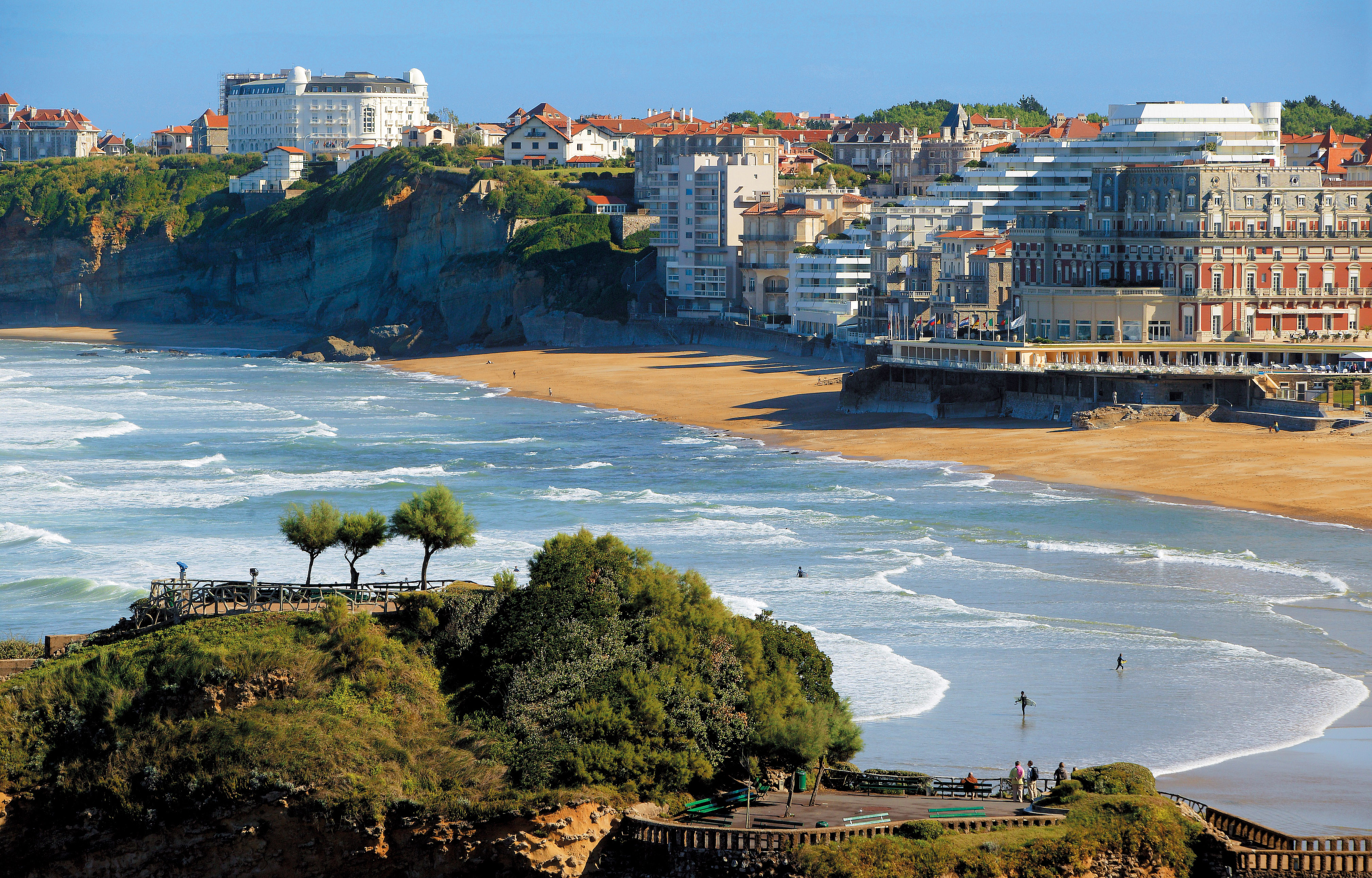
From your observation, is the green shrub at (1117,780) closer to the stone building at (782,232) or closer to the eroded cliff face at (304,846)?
the eroded cliff face at (304,846)

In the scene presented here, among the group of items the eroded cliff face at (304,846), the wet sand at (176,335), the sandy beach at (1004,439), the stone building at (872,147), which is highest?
the stone building at (872,147)

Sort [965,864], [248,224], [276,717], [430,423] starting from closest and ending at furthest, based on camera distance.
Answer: [965,864]
[276,717]
[430,423]
[248,224]

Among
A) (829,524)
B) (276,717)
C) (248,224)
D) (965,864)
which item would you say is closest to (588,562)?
(276,717)

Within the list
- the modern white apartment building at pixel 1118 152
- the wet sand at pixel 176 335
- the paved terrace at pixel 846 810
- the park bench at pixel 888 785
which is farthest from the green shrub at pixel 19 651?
the wet sand at pixel 176 335

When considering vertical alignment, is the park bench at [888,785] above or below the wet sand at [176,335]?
below

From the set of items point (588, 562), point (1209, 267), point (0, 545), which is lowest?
point (0, 545)

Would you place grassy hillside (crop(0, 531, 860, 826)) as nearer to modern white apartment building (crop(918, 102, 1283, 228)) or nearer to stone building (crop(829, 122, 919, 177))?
modern white apartment building (crop(918, 102, 1283, 228))

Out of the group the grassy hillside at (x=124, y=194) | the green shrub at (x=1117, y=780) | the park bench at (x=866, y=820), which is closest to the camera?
the park bench at (x=866, y=820)

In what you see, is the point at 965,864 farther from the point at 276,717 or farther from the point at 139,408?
the point at 139,408
